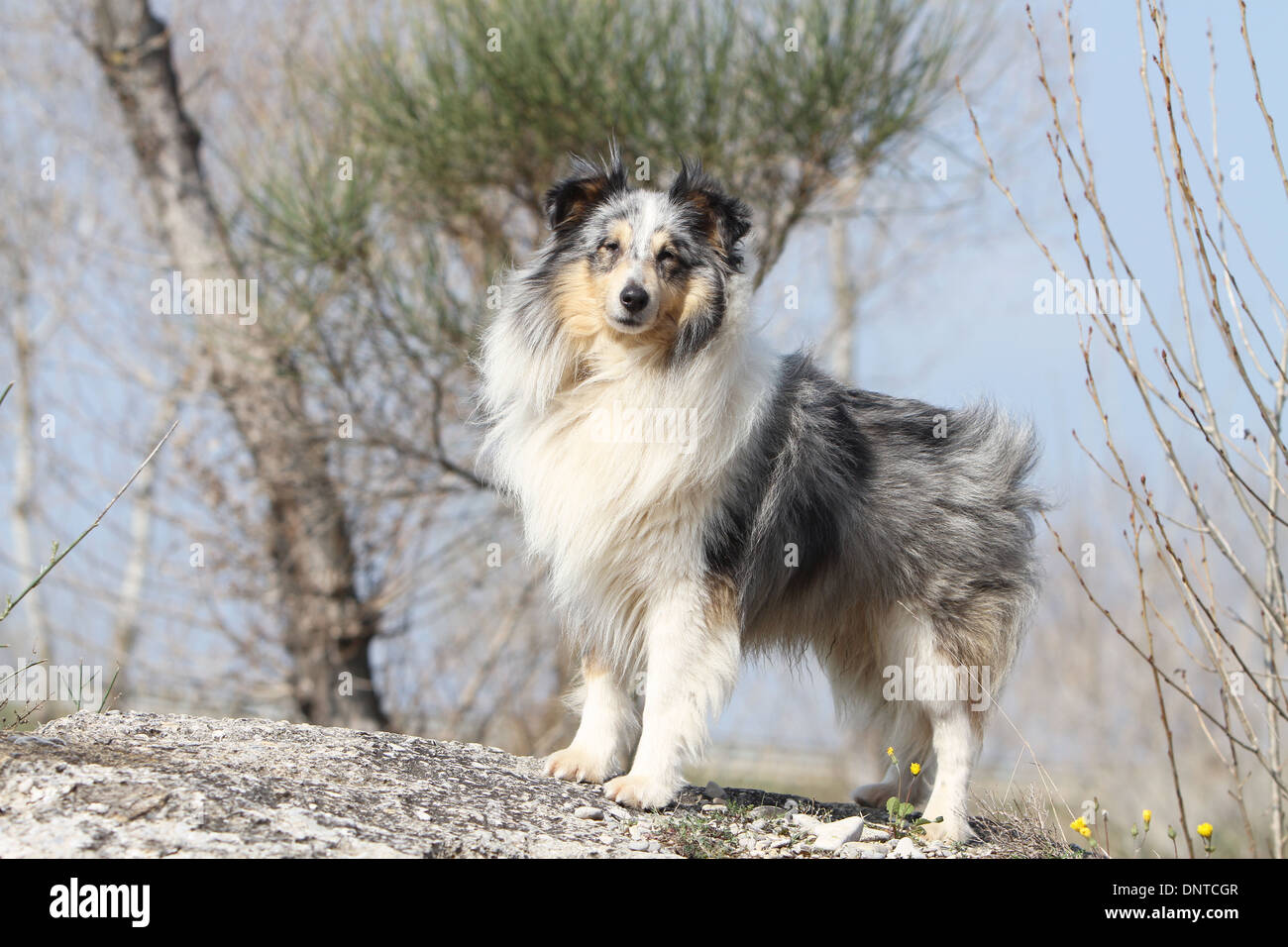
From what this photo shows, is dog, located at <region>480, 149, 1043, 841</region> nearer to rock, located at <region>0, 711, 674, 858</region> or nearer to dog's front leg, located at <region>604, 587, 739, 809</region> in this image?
dog's front leg, located at <region>604, 587, 739, 809</region>

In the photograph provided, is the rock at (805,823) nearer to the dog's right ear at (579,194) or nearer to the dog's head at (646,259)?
the dog's head at (646,259)

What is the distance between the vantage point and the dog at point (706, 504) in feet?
14.7

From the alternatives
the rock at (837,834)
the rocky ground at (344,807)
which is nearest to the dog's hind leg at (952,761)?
the rocky ground at (344,807)

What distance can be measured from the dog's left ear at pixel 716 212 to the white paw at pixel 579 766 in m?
2.06

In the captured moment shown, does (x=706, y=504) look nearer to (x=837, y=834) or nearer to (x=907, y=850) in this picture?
(x=837, y=834)

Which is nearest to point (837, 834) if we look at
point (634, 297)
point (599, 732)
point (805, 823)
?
point (805, 823)

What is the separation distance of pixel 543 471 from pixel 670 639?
885mm

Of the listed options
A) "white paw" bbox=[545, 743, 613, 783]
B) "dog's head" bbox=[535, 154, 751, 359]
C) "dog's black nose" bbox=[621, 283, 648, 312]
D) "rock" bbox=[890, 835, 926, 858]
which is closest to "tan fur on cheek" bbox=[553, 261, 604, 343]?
"dog's head" bbox=[535, 154, 751, 359]

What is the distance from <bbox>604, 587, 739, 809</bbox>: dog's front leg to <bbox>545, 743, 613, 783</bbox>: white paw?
0.27 metres

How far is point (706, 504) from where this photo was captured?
4.48m

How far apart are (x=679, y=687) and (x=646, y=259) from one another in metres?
1.64

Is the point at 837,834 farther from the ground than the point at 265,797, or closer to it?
closer to it

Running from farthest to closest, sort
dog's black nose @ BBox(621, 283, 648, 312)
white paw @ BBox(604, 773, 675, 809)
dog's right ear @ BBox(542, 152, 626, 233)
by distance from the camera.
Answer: dog's right ear @ BBox(542, 152, 626, 233) < dog's black nose @ BBox(621, 283, 648, 312) < white paw @ BBox(604, 773, 675, 809)

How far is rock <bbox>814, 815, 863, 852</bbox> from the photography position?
164 inches
